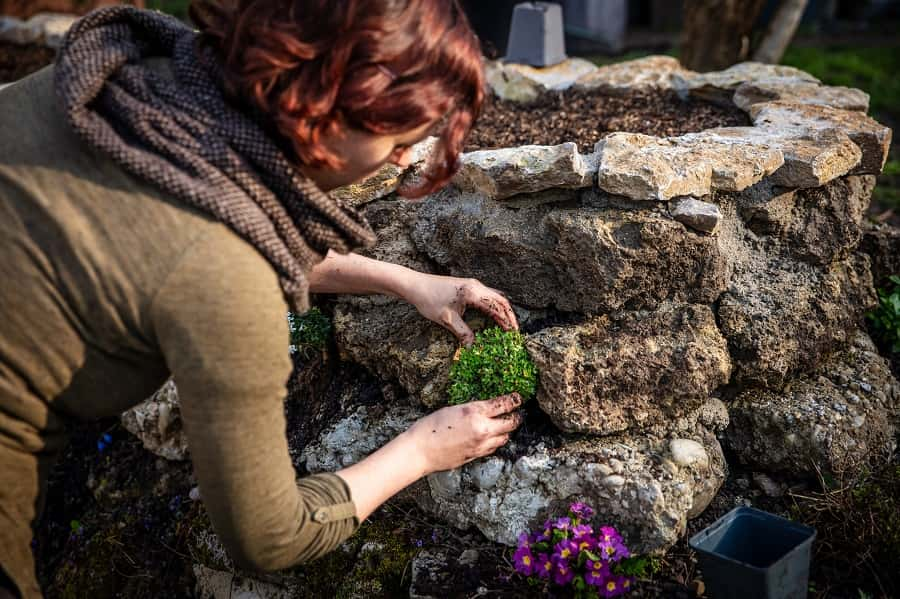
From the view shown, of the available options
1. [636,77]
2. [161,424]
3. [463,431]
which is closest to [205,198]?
[463,431]

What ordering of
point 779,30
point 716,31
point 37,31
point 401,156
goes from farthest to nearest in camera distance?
point 37,31
point 779,30
point 716,31
point 401,156

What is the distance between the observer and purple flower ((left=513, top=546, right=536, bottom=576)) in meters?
2.37

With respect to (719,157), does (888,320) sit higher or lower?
lower

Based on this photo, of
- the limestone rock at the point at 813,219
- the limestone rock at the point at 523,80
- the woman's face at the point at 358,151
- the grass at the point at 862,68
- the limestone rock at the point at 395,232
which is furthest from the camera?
the grass at the point at 862,68

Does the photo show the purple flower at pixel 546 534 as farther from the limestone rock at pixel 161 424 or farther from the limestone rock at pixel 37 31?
the limestone rock at pixel 37 31

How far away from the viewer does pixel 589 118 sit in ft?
12.0

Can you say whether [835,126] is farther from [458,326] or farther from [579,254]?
[458,326]

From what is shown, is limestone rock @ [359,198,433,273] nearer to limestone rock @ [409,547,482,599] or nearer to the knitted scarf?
limestone rock @ [409,547,482,599]

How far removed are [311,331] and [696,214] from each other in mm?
1395

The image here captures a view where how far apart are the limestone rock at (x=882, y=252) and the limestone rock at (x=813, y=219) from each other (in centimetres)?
50

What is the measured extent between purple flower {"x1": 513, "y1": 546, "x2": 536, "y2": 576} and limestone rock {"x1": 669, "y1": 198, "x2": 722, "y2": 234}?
1.12 m

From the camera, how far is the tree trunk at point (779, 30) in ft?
19.1

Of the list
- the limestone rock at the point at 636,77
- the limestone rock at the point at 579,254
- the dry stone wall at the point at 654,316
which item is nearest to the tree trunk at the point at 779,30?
the limestone rock at the point at 636,77

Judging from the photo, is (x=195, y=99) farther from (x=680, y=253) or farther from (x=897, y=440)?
(x=897, y=440)
